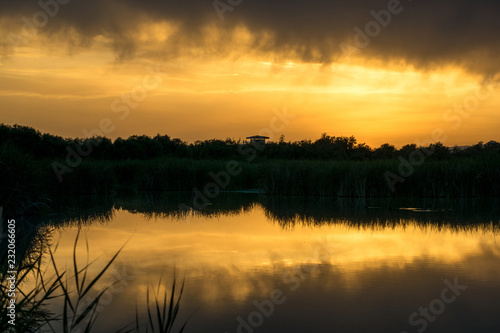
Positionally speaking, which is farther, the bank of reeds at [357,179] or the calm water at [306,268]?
the bank of reeds at [357,179]

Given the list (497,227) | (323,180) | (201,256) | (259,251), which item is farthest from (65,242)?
(323,180)

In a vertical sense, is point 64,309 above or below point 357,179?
below

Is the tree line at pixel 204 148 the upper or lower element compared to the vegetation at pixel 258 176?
upper

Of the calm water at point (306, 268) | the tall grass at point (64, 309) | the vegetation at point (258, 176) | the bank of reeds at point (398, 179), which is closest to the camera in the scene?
the tall grass at point (64, 309)

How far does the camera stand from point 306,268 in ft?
18.0

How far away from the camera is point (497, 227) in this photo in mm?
8938

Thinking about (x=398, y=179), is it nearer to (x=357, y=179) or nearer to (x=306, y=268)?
(x=357, y=179)

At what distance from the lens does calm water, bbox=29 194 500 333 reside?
3.79 metres

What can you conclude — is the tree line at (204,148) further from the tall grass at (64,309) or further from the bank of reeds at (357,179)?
the tall grass at (64,309)

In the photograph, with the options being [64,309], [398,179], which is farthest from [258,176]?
[64,309]

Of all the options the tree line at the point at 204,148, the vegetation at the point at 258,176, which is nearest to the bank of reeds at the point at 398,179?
the vegetation at the point at 258,176

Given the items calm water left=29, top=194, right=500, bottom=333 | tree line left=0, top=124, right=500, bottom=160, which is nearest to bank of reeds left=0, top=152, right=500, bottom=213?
calm water left=29, top=194, right=500, bottom=333

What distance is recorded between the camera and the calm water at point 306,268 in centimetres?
379

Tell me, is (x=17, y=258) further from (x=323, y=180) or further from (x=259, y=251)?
(x=323, y=180)
